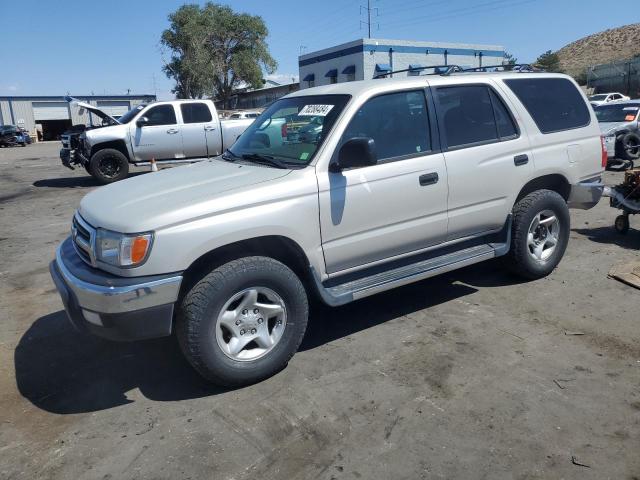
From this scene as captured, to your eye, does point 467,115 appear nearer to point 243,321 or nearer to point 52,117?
point 243,321

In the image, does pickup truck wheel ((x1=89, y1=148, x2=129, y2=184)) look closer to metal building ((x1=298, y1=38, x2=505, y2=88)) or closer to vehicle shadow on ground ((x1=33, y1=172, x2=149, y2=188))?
vehicle shadow on ground ((x1=33, y1=172, x2=149, y2=188))

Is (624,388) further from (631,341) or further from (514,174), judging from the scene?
(514,174)

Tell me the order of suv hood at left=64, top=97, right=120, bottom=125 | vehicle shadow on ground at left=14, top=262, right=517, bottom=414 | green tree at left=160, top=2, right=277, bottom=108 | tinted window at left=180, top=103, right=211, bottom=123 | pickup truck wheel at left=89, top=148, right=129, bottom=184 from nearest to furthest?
vehicle shadow on ground at left=14, top=262, right=517, bottom=414 → suv hood at left=64, top=97, right=120, bottom=125 → pickup truck wheel at left=89, top=148, right=129, bottom=184 → tinted window at left=180, top=103, right=211, bottom=123 → green tree at left=160, top=2, right=277, bottom=108

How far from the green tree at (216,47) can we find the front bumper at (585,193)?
48615 mm

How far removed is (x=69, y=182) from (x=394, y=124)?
42.4 ft

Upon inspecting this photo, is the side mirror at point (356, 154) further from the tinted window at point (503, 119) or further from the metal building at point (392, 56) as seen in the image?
the metal building at point (392, 56)

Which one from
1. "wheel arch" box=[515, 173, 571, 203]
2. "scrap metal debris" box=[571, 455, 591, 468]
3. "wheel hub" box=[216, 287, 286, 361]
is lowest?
"scrap metal debris" box=[571, 455, 591, 468]

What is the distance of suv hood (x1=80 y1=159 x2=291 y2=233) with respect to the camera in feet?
10.6

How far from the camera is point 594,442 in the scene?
286cm

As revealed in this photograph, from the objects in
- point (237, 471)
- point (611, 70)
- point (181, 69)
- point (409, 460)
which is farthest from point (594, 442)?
point (181, 69)

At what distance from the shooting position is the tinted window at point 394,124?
4.03 meters

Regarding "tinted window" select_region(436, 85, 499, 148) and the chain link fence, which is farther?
the chain link fence

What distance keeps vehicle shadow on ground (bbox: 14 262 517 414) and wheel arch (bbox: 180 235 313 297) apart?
2.29 feet

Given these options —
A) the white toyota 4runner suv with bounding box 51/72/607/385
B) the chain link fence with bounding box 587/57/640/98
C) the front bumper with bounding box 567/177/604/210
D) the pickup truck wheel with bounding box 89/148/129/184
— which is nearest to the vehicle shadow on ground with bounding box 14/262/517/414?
the white toyota 4runner suv with bounding box 51/72/607/385
